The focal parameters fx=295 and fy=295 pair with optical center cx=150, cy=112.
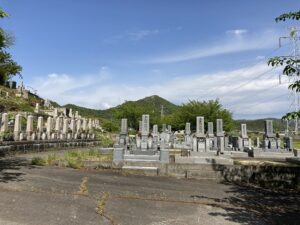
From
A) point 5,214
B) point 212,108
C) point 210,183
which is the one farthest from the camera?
point 212,108

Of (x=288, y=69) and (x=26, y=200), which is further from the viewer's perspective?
(x=26, y=200)

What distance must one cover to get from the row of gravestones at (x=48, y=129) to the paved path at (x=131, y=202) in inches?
325

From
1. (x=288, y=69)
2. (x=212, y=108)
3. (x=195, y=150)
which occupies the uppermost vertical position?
(x=212, y=108)

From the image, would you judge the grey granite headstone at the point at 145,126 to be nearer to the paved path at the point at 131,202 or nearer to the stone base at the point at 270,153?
the stone base at the point at 270,153

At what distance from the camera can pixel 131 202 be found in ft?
23.1

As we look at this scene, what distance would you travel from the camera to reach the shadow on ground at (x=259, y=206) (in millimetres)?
6262

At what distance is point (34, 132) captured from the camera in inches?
816

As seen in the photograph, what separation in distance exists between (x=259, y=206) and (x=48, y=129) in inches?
748

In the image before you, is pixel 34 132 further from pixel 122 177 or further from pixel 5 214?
pixel 5 214

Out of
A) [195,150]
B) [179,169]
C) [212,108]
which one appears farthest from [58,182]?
[212,108]

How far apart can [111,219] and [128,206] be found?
1.08 metres

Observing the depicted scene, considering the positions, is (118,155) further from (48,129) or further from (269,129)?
(269,129)

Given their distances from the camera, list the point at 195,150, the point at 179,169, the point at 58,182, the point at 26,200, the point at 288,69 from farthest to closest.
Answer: the point at 195,150 < the point at 179,169 < the point at 58,182 < the point at 26,200 < the point at 288,69

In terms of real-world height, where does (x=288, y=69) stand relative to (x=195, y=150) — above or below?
above
